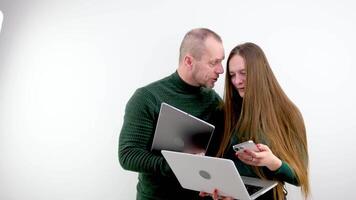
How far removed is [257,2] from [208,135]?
758 mm

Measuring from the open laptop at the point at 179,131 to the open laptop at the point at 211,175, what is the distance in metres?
0.17

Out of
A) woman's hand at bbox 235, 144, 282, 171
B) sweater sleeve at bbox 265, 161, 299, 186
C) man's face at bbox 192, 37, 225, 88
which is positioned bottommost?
sweater sleeve at bbox 265, 161, 299, 186

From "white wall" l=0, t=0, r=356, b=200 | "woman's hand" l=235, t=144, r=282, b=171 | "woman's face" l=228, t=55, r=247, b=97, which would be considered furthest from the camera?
"white wall" l=0, t=0, r=356, b=200

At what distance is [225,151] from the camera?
1.24 metres

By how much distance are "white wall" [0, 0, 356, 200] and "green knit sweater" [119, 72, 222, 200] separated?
255mm

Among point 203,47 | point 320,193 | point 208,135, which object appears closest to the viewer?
point 208,135

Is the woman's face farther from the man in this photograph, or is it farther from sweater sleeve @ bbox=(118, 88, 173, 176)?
sweater sleeve @ bbox=(118, 88, 173, 176)

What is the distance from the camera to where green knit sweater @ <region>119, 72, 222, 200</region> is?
3.81 feet

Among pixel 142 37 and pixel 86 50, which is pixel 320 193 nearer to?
pixel 142 37

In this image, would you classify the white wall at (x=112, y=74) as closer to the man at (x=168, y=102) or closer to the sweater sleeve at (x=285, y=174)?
the man at (x=168, y=102)

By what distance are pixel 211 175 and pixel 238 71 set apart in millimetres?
505

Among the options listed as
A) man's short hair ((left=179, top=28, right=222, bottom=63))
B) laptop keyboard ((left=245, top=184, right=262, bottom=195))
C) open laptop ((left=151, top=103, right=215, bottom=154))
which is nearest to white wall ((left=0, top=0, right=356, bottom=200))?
man's short hair ((left=179, top=28, right=222, bottom=63))

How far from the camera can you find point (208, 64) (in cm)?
137

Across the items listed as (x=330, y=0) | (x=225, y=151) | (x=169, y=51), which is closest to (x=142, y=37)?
(x=169, y=51)
